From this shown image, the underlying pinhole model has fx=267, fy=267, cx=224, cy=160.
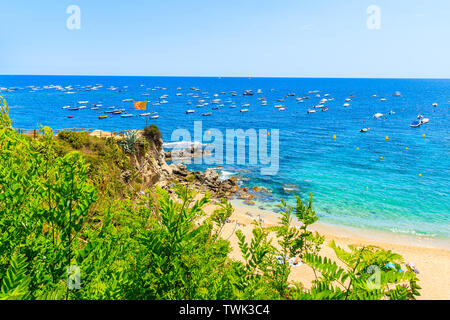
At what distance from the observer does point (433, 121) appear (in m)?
77.4

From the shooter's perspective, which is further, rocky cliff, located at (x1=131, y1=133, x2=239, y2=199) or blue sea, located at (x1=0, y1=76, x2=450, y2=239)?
blue sea, located at (x1=0, y1=76, x2=450, y2=239)

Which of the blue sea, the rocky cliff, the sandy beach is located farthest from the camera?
the blue sea

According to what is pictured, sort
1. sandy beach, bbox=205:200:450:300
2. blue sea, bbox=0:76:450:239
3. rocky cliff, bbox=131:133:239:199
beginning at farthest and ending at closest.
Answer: blue sea, bbox=0:76:450:239, rocky cliff, bbox=131:133:239:199, sandy beach, bbox=205:200:450:300

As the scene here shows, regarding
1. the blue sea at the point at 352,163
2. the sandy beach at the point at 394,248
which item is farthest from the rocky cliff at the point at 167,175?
the sandy beach at the point at 394,248

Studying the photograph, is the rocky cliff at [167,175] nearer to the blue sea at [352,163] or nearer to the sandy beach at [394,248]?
the blue sea at [352,163]

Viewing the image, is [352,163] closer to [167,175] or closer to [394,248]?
[394,248]

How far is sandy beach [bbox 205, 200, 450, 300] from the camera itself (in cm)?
1806

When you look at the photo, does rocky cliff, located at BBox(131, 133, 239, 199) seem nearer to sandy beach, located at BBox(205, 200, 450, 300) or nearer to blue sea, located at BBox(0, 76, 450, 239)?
blue sea, located at BBox(0, 76, 450, 239)

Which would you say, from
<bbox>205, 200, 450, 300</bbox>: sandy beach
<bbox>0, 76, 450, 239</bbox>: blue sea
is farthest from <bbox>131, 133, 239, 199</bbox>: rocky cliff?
<bbox>205, 200, 450, 300</bbox>: sandy beach

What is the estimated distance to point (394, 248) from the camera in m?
22.6

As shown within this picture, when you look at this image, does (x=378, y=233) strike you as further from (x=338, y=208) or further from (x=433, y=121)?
(x=433, y=121)

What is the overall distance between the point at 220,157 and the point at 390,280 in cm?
4354

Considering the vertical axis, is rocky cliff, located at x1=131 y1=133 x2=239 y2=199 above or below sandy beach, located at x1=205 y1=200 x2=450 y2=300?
above

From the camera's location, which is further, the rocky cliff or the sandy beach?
the rocky cliff
